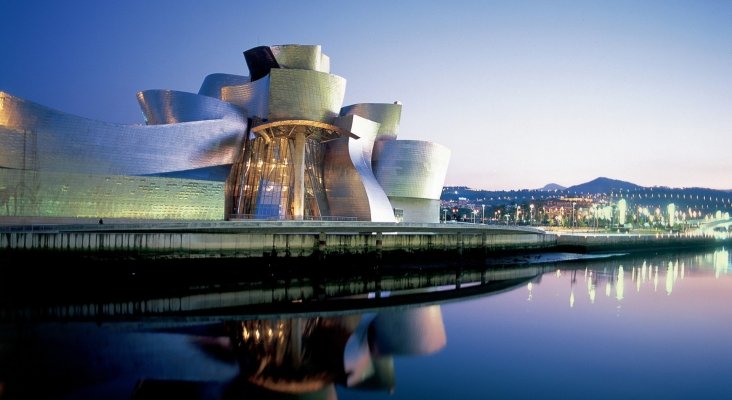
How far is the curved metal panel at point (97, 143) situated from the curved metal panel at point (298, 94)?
10.7ft

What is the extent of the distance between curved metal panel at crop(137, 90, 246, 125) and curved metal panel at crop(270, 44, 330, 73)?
4.89m

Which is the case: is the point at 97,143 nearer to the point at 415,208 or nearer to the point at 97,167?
the point at 97,167

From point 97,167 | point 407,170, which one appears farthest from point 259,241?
point 407,170

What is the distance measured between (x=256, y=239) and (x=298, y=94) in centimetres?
1079

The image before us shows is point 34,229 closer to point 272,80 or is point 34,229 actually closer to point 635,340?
point 272,80

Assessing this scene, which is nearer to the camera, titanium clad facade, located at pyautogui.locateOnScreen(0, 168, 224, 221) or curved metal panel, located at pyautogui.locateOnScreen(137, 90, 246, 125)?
titanium clad facade, located at pyautogui.locateOnScreen(0, 168, 224, 221)

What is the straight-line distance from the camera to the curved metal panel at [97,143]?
23125 millimetres

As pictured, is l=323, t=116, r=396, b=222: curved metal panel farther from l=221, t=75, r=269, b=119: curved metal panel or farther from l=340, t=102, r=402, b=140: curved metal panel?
l=221, t=75, r=269, b=119: curved metal panel

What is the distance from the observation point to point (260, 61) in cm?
3450

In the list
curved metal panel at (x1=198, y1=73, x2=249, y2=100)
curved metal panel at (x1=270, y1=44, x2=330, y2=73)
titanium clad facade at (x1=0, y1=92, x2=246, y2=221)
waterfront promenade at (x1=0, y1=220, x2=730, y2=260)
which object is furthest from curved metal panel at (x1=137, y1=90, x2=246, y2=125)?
waterfront promenade at (x1=0, y1=220, x2=730, y2=260)

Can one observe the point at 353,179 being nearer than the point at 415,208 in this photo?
Yes

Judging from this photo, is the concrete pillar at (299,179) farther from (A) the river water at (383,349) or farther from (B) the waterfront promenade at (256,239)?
(A) the river water at (383,349)

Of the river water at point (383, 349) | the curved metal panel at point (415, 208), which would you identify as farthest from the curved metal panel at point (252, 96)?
the river water at point (383, 349)

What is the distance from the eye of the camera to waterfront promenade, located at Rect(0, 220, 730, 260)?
18.8 m
